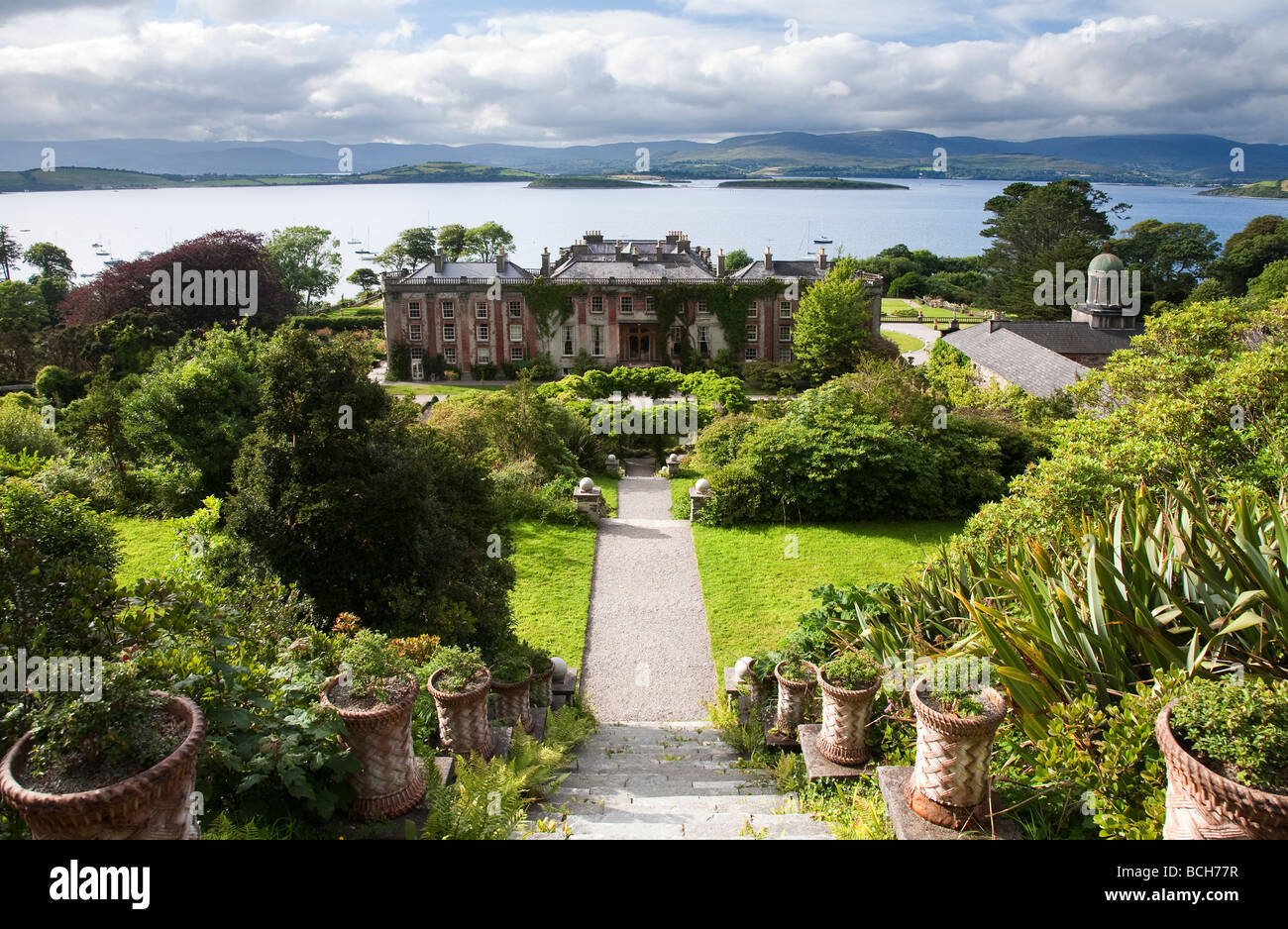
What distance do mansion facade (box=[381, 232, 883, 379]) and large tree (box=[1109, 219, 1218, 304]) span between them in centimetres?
3153

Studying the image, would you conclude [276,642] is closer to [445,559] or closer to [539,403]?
[445,559]

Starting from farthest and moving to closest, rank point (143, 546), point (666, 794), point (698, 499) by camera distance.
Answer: point (698, 499) < point (143, 546) < point (666, 794)

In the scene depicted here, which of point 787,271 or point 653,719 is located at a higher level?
point 787,271

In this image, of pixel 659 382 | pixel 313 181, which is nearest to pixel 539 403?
pixel 659 382

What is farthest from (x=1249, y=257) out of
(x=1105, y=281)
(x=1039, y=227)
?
(x=1105, y=281)

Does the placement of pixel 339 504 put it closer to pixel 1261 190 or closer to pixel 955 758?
pixel 955 758

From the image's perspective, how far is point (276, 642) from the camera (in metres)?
8.29

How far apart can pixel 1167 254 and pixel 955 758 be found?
7608 centimetres

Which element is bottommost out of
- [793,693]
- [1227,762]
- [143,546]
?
[143,546]

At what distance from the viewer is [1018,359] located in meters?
37.9

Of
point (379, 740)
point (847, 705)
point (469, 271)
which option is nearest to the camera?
point (379, 740)

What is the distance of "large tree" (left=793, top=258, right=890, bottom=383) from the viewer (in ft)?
145

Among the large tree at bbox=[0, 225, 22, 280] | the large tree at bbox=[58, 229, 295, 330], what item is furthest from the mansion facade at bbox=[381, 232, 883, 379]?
the large tree at bbox=[0, 225, 22, 280]
